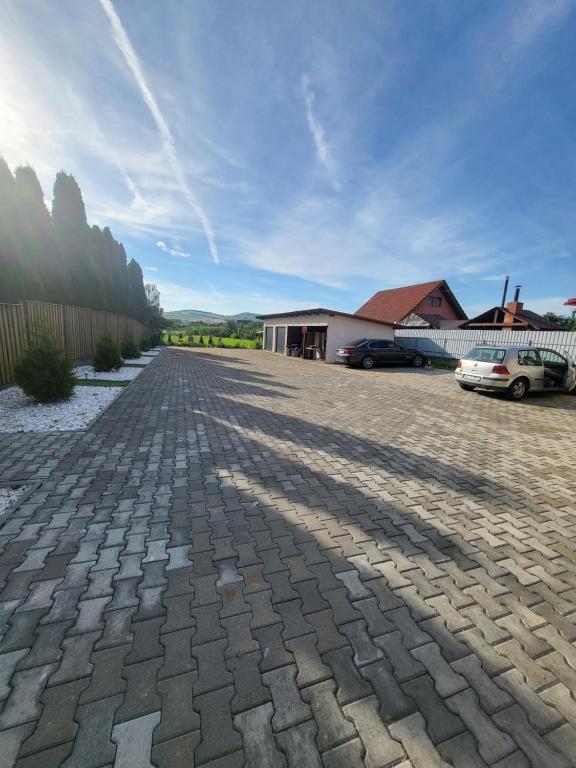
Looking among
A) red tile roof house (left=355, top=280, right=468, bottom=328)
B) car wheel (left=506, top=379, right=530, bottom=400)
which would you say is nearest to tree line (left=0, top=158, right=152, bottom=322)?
car wheel (left=506, top=379, right=530, bottom=400)

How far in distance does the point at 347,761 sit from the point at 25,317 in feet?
34.9

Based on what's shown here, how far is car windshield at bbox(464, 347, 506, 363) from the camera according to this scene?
9062 millimetres

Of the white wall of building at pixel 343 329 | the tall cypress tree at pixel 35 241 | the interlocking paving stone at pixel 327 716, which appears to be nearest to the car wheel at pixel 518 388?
the interlocking paving stone at pixel 327 716

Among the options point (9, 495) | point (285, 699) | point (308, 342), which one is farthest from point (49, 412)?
point (308, 342)

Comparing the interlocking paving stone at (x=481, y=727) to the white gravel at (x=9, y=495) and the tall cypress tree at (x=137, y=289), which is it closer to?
the white gravel at (x=9, y=495)

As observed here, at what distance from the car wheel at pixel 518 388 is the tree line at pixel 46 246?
588 inches

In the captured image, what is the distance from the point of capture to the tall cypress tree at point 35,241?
10.8 metres

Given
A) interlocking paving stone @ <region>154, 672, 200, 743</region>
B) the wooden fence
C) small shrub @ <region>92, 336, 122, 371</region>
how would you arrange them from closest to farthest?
interlocking paving stone @ <region>154, 672, 200, 743</region> < the wooden fence < small shrub @ <region>92, 336, 122, 371</region>

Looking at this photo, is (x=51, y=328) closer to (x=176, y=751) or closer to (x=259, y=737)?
(x=176, y=751)

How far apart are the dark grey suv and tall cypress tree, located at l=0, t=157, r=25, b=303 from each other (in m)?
13.7

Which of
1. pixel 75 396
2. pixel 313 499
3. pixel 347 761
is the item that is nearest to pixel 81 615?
pixel 347 761

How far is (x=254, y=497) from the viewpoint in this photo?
3.39 metres

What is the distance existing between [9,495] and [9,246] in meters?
10.0

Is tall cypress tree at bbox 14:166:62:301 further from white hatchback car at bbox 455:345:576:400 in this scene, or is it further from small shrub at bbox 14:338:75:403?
white hatchback car at bbox 455:345:576:400
